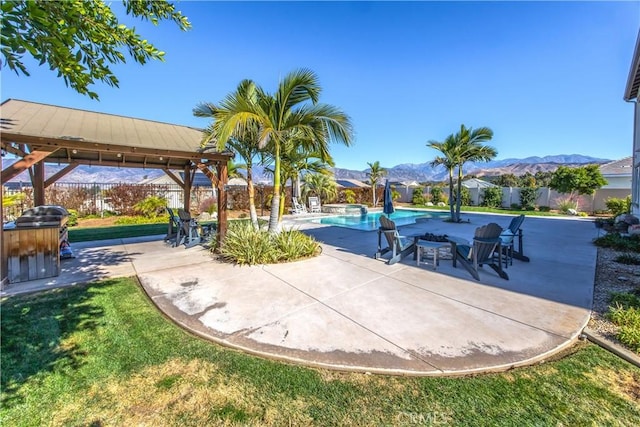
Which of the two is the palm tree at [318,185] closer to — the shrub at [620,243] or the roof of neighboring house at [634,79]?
the shrub at [620,243]

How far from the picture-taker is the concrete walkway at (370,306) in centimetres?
302

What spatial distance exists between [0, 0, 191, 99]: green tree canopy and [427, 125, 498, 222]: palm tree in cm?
1418

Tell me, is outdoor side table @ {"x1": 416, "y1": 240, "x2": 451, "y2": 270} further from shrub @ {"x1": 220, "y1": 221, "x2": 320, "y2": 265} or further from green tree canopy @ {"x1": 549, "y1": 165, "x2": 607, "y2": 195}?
green tree canopy @ {"x1": 549, "y1": 165, "x2": 607, "y2": 195}

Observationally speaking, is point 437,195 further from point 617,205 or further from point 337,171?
point 337,171

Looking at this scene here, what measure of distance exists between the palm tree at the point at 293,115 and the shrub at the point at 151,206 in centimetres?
1133

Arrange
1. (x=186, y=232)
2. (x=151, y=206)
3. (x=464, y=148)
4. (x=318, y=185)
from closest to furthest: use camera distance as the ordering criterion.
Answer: (x=186, y=232), (x=464, y=148), (x=151, y=206), (x=318, y=185)

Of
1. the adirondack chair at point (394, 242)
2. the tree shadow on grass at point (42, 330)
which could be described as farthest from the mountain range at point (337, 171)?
the adirondack chair at point (394, 242)

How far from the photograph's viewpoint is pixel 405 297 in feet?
14.9

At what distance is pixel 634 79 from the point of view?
1122cm

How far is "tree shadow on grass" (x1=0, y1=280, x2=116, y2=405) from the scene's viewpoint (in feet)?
8.93

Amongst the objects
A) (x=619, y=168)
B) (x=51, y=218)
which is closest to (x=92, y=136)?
(x=51, y=218)

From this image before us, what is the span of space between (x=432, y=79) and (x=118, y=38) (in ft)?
54.5

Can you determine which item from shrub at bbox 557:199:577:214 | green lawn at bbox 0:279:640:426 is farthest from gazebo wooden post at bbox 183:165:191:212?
shrub at bbox 557:199:577:214

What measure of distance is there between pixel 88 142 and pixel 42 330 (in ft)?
13.8
